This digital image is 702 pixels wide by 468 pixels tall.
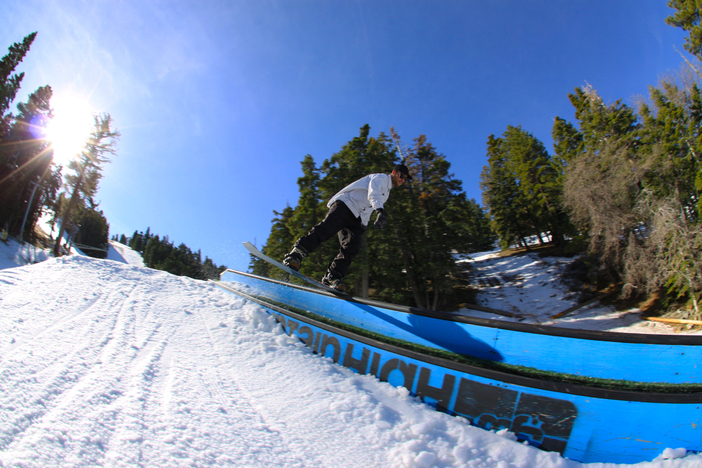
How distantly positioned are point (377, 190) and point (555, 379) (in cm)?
250

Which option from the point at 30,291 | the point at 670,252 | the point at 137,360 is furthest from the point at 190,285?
the point at 670,252

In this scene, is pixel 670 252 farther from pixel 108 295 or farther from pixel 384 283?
pixel 108 295

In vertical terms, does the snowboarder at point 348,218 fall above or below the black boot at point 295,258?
above

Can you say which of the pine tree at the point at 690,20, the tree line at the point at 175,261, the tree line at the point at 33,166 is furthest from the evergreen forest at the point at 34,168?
the pine tree at the point at 690,20

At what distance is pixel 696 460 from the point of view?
166cm

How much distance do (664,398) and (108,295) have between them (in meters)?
6.48

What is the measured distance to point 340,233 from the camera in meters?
4.33

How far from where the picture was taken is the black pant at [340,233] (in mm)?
3883

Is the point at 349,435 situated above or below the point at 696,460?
below

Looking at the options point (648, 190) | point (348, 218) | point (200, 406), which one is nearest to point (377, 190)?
point (348, 218)

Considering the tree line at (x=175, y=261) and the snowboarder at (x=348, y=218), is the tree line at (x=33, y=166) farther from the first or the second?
the snowboarder at (x=348, y=218)

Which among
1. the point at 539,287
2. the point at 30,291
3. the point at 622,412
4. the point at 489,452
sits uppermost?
the point at 539,287

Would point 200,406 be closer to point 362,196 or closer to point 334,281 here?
point 334,281

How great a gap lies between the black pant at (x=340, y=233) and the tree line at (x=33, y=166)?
110 ft
